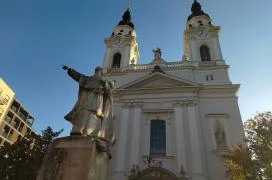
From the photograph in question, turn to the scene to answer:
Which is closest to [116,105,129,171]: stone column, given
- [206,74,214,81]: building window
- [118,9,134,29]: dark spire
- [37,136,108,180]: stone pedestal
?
[206,74,214,81]: building window

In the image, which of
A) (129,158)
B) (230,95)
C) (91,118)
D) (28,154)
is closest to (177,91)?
(230,95)

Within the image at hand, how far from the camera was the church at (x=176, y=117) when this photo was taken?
16.8 metres

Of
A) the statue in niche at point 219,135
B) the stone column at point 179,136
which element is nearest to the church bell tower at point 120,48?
the stone column at point 179,136

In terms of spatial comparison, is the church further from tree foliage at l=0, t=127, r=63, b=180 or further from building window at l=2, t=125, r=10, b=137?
building window at l=2, t=125, r=10, b=137

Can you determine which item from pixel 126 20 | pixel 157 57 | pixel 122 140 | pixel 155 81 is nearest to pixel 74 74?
pixel 122 140

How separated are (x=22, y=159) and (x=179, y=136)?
10.9 metres

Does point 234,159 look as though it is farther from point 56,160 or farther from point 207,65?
point 56,160

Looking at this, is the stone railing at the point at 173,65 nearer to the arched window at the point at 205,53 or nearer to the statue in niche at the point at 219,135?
the arched window at the point at 205,53

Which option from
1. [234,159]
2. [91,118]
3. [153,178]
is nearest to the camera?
[91,118]

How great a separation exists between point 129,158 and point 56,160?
13.9 m

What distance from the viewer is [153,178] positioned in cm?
1592

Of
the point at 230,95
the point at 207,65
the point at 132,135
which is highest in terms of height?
the point at 207,65

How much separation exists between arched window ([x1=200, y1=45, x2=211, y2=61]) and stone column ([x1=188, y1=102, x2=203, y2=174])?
6.87 metres

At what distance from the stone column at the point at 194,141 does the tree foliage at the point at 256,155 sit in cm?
211
